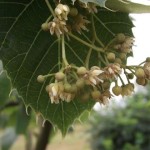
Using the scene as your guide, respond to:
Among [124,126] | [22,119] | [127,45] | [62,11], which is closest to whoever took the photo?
[62,11]

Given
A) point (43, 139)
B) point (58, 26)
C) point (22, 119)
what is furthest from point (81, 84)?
point (22, 119)

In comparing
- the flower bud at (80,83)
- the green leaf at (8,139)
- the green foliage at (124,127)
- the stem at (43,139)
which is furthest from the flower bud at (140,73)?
the green foliage at (124,127)

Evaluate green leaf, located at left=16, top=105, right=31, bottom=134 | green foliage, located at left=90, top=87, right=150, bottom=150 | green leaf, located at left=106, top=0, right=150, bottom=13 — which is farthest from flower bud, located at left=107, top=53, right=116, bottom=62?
green foliage, located at left=90, top=87, right=150, bottom=150

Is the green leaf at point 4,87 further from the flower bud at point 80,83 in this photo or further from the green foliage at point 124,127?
the green foliage at point 124,127

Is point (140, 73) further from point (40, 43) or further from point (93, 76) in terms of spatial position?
point (40, 43)

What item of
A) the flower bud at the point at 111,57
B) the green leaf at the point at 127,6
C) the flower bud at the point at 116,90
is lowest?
the flower bud at the point at 116,90

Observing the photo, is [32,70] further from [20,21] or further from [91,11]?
[91,11]
